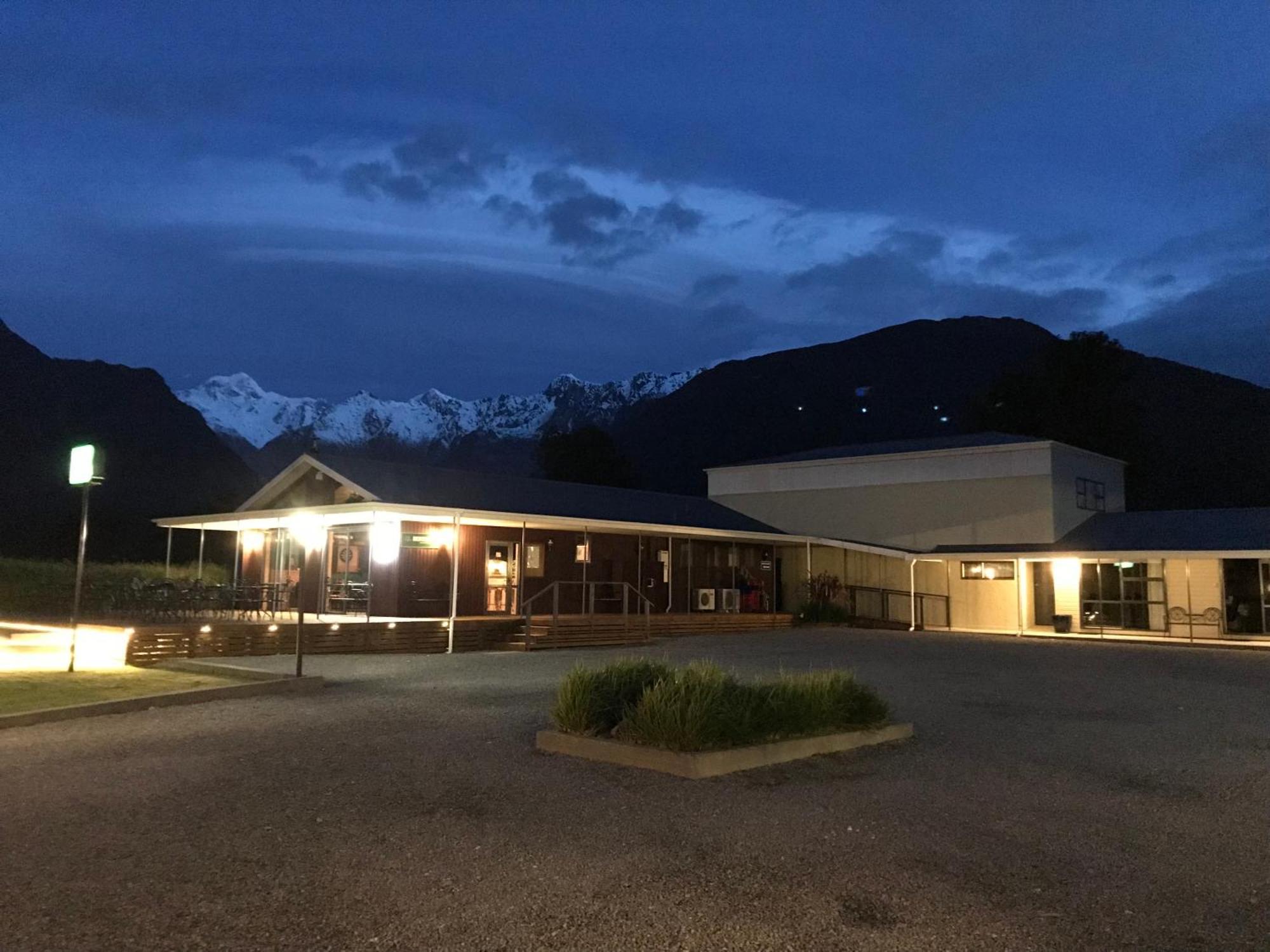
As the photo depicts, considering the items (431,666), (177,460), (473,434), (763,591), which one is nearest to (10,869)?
(431,666)

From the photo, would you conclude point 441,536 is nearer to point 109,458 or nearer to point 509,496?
point 509,496

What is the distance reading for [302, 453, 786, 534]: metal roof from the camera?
65.0 ft

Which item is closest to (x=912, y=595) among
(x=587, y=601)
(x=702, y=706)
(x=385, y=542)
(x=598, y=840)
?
(x=587, y=601)

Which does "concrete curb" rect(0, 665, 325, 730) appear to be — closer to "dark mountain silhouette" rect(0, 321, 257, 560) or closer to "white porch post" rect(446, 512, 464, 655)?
"white porch post" rect(446, 512, 464, 655)

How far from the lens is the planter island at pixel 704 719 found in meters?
7.36

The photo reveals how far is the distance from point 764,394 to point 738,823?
127131 mm

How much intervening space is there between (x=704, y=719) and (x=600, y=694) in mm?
1263

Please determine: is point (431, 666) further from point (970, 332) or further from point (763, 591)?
point (970, 332)

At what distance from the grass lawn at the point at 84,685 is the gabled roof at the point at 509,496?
264 inches

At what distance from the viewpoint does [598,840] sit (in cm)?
549

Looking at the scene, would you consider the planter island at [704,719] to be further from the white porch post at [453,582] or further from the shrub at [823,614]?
the shrub at [823,614]

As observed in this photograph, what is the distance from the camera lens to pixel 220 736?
27.8 ft

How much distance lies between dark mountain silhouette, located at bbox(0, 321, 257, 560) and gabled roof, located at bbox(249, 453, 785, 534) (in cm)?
3037

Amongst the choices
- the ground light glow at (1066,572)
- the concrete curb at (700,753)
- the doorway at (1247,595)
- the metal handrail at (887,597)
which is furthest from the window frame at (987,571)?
the concrete curb at (700,753)
